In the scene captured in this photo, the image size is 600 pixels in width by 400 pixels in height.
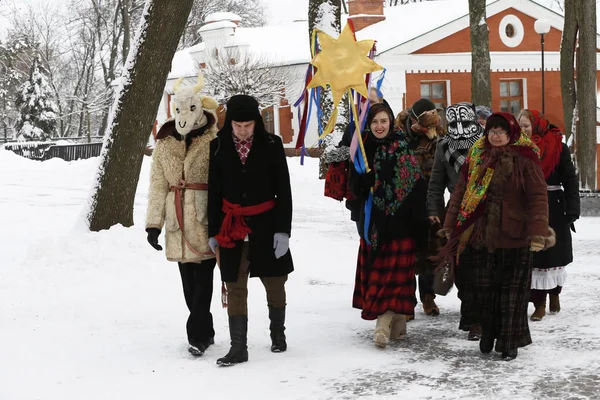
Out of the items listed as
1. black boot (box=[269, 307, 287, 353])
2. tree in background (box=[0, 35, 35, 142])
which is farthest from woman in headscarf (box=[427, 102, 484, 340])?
tree in background (box=[0, 35, 35, 142])

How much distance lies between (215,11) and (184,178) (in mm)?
47136

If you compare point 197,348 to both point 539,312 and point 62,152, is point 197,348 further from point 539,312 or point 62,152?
point 62,152

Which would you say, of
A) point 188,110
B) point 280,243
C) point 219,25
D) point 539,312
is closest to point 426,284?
point 539,312

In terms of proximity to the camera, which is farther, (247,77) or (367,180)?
(247,77)

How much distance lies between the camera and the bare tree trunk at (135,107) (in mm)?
10641

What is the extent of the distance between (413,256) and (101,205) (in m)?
5.05

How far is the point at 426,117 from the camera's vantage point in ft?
25.9

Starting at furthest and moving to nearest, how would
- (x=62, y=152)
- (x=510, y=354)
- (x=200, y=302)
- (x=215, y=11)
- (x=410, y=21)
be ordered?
(x=215, y=11) < (x=62, y=152) < (x=410, y=21) < (x=200, y=302) < (x=510, y=354)

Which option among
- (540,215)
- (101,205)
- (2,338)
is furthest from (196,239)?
(101,205)

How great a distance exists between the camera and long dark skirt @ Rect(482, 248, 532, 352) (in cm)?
646

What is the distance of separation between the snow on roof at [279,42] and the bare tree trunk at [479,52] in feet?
58.6

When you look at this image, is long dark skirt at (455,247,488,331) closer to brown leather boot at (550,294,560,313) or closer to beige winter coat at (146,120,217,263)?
brown leather boot at (550,294,560,313)

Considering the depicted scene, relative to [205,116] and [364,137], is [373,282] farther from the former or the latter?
[205,116]

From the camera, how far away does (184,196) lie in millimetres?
6715
